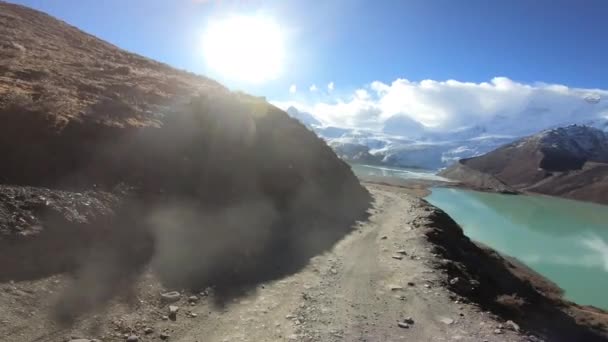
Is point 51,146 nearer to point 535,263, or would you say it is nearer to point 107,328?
point 107,328

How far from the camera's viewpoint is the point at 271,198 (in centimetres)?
3156

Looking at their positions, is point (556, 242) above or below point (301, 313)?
below

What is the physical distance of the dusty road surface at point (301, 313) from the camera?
1198 cm

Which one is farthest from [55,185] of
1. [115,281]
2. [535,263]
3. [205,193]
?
[535,263]

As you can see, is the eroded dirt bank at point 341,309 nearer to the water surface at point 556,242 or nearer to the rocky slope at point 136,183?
the rocky slope at point 136,183

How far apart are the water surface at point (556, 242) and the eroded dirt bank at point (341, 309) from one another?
2091cm

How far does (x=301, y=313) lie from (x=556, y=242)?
67170mm

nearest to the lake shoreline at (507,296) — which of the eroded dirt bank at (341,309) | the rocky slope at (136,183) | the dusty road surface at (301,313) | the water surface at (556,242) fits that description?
the eroded dirt bank at (341,309)

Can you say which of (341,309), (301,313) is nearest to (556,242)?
(341,309)

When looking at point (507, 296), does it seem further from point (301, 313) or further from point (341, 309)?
point (301, 313)

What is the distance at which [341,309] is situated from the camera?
16375mm

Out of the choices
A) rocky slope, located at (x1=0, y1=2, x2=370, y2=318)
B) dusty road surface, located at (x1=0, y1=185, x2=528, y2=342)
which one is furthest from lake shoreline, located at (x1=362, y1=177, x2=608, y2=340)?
rocky slope, located at (x1=0, y1=2, x2=370, y2=318)

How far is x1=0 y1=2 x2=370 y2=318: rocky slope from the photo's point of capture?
14.9m

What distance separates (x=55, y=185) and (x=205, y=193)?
29.9ft
